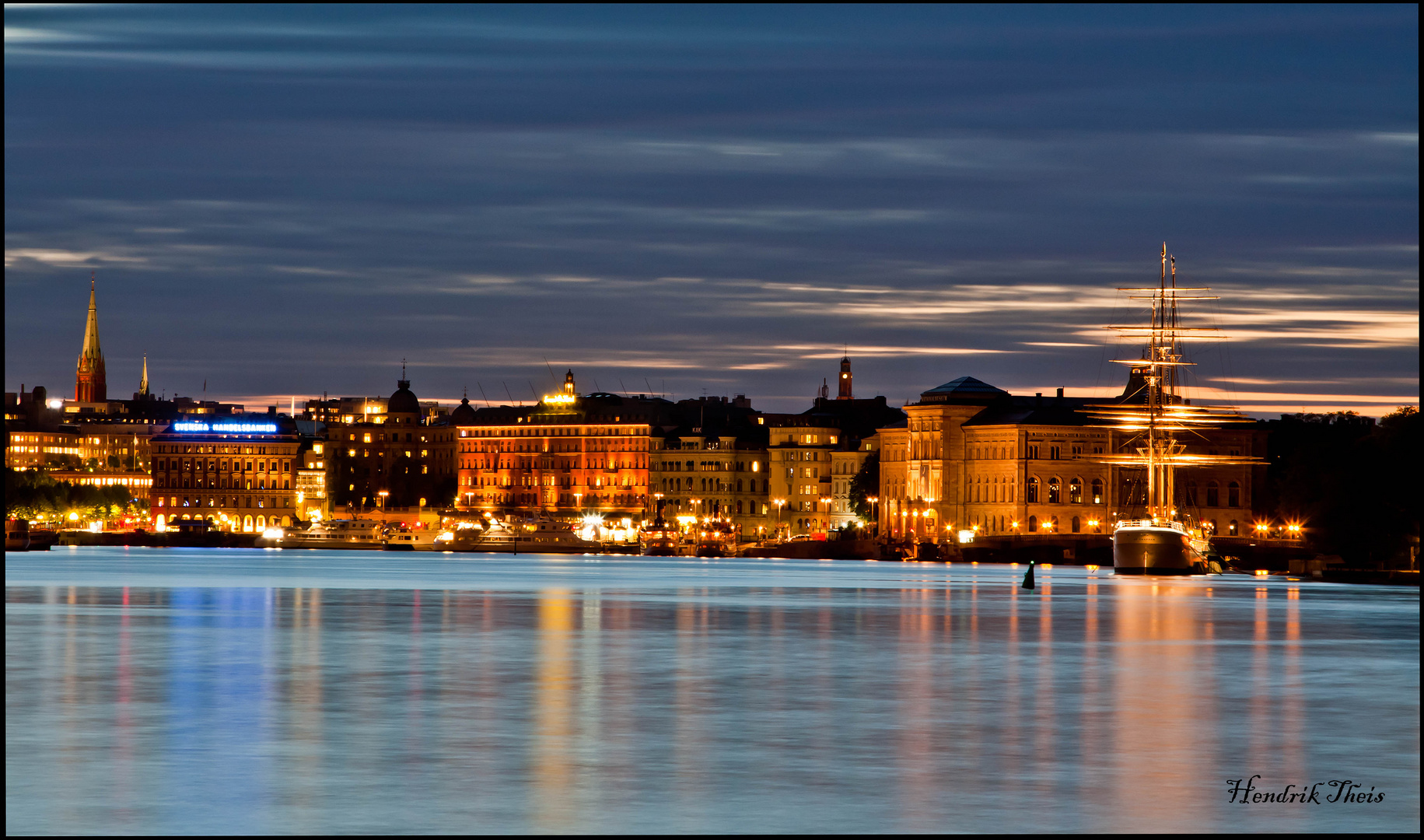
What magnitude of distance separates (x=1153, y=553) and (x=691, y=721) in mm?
117187

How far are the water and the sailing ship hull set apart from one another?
7488 cm

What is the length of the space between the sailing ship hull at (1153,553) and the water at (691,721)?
74881 millimetres

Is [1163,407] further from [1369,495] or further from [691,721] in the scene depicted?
[691,721]

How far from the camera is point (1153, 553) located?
482 ft

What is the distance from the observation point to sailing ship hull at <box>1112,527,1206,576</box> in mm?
146250

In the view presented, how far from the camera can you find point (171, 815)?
23.4m

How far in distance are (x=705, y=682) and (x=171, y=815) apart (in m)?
18.3

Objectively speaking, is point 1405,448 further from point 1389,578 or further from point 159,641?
point 159,641

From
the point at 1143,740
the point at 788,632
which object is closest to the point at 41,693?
the point at 1143,740
